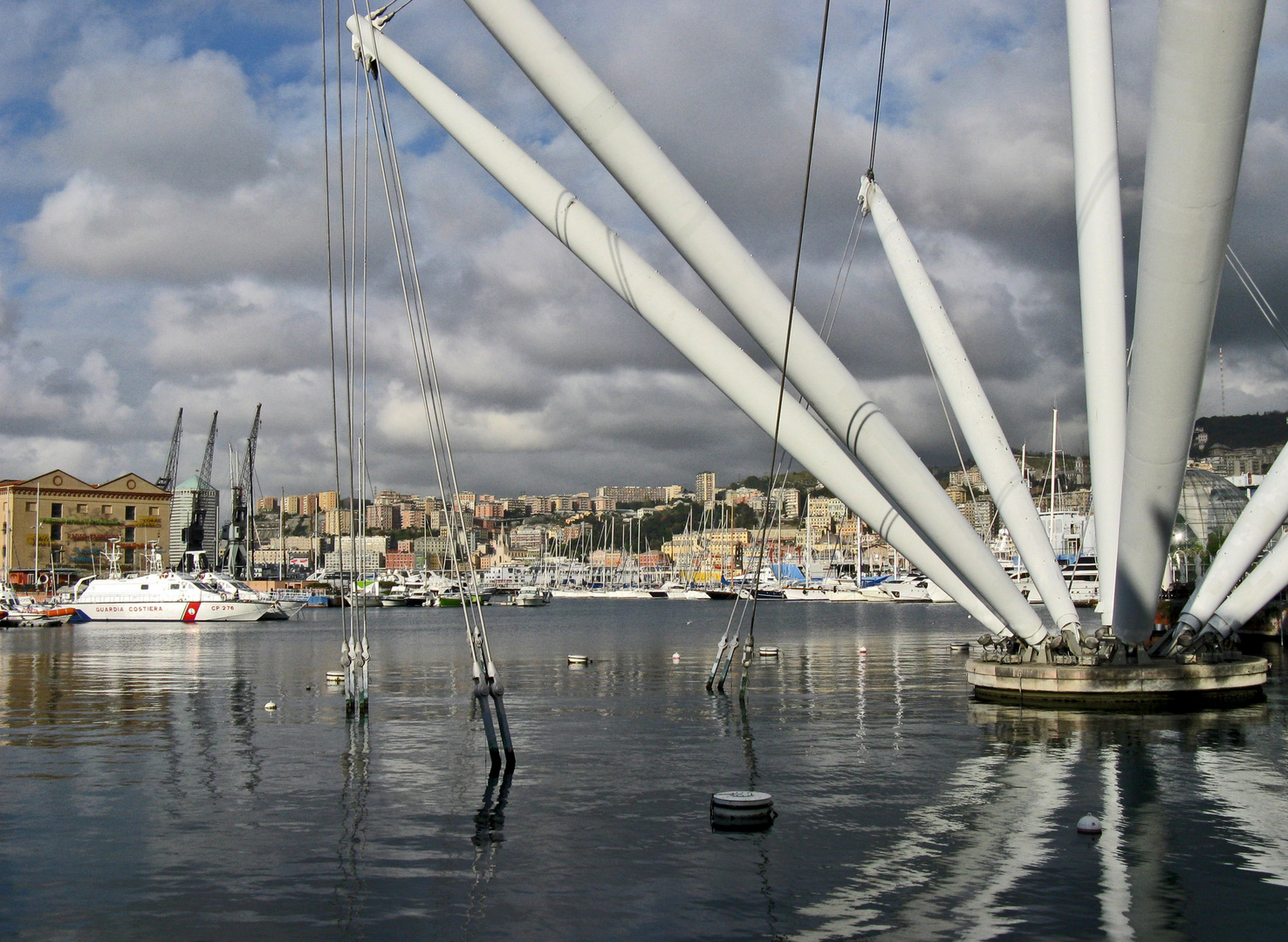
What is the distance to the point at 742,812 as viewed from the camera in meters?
14.0

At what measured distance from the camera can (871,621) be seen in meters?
90.8

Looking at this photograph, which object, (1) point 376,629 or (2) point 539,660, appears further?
(1) point 376,629

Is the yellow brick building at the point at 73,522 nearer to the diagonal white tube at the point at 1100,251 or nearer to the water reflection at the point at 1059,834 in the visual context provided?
the diagonal white tube at the point at 1100,251

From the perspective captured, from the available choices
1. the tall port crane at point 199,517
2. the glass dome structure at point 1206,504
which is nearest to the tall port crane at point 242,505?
the tall port crane at point 199,517

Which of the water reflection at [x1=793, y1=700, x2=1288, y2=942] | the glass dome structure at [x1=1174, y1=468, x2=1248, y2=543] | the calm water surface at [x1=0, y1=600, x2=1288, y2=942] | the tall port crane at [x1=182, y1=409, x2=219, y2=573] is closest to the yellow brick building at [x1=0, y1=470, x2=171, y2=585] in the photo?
the tall port crane at [x1=182, y1=409, x2=219, y2=573]

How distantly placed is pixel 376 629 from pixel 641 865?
7057cm

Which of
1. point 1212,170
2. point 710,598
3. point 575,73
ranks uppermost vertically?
point 575,73

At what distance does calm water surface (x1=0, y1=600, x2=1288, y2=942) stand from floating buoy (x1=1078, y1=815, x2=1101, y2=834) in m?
0.24

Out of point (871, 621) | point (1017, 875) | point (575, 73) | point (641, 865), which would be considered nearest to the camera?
point (1017, 875)

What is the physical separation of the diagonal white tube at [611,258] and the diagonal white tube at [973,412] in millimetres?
5022

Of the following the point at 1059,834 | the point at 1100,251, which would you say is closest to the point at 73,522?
the point at 1100,251

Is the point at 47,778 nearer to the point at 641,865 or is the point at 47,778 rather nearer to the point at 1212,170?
the point at 641,865

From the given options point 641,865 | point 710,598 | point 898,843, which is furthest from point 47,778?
point 710,598

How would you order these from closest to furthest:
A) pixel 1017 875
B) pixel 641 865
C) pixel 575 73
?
pixel 1017 875 < pixel 641 865 < pixel 575 73
